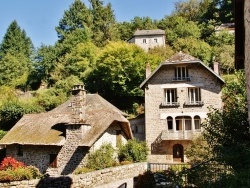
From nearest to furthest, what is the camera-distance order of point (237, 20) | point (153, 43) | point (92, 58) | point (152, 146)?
point (237, 20), point (152, 146), point (92, 58), point (153, 43)

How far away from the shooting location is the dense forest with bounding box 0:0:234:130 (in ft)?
137

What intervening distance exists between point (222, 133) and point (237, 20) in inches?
216

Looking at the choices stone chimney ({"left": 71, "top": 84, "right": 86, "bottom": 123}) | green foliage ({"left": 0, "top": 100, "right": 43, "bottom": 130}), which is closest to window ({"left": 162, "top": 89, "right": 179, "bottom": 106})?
stone chimney ({"left": 71, "top": 84, "right": 86, "bottom": 123})

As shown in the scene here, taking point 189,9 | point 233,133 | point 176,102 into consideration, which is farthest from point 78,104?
point 189,9

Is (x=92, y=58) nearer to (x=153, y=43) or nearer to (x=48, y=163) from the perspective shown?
(x=153, y=43)

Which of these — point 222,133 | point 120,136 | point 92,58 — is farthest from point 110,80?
point 222,133

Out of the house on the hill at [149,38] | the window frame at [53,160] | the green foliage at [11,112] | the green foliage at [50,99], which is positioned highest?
the house on the hill at [149,38]

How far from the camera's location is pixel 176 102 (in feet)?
102

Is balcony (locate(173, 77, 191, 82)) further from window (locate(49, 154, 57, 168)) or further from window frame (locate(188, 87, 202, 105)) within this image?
window (locate(49, 154, 57, 168))

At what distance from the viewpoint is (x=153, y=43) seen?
63406mm

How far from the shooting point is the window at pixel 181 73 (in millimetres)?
30859

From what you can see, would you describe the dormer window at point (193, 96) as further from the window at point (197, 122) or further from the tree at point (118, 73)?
the tree at point (118, 73)

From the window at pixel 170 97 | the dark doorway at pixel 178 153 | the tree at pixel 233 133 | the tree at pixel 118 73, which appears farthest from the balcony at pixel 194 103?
the tree at pixel 233 133

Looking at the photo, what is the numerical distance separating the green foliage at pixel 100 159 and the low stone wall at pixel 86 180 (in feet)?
8.96
